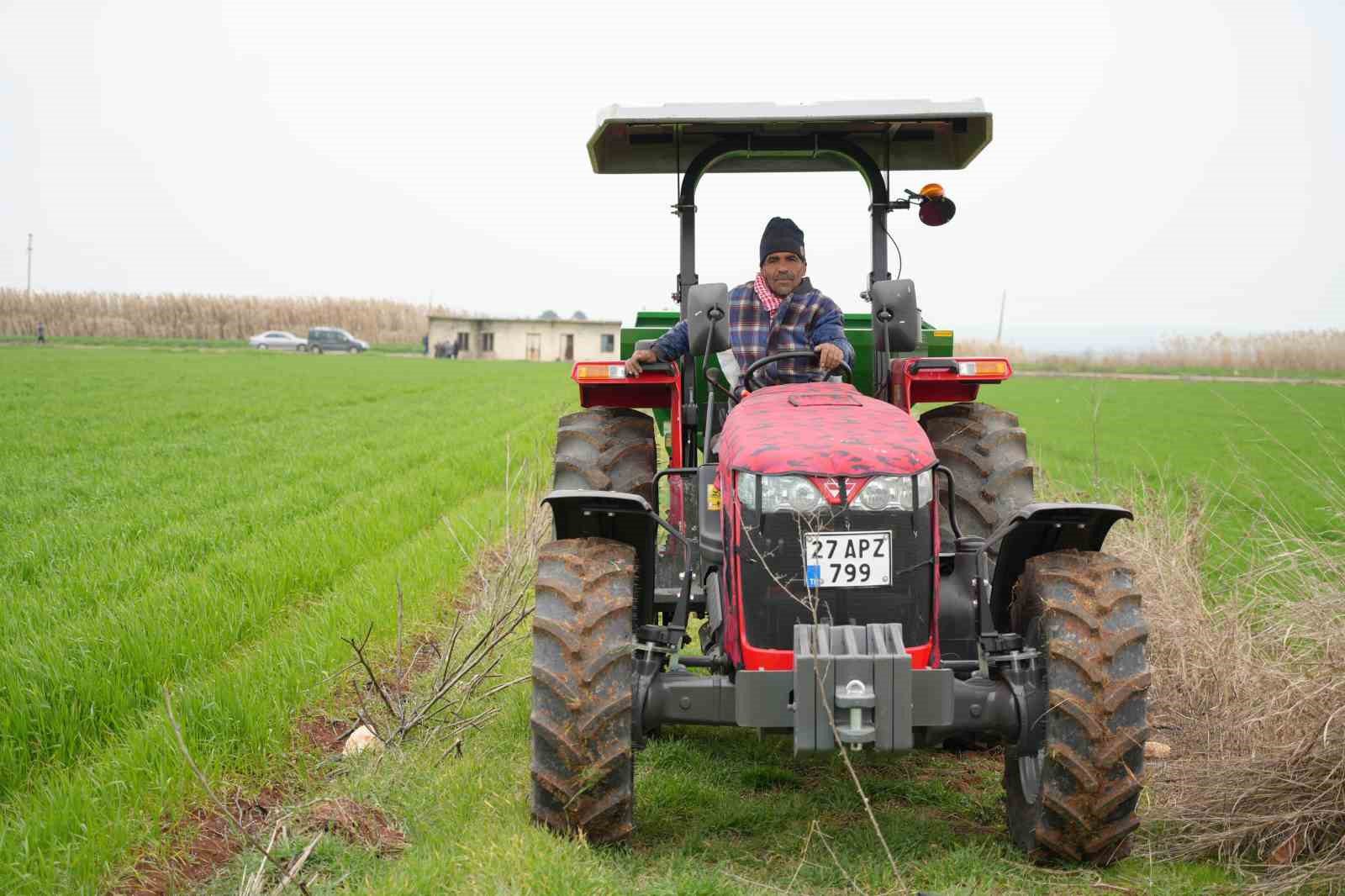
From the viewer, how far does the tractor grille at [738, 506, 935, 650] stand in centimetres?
383

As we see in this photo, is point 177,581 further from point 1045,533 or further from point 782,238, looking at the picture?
point 1045,533

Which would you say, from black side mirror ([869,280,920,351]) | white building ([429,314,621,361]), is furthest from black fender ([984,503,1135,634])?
white building ([429,314,621,361])

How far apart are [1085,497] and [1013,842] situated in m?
4.83

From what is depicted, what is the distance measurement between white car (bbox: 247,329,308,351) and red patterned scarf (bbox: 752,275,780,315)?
66.2m

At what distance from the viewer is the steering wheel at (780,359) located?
4589 mm

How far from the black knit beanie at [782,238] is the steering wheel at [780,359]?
A: 446mm

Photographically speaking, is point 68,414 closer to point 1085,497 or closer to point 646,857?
point 1085,497

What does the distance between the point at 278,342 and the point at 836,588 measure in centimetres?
6884

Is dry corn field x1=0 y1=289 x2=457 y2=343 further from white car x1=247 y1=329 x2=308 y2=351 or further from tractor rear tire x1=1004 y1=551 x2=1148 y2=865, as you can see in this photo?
tractor rear tire x1=1004 y1=551 x2=1148 y2=865

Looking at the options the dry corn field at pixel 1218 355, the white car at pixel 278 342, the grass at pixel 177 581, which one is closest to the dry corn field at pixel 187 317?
the white car at pixel 278 342

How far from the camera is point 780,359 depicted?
15.6 feet

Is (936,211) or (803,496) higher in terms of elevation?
(936,211)

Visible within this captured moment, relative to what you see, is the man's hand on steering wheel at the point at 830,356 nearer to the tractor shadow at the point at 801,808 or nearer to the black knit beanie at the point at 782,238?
the black knit beanie at the point at 782,238

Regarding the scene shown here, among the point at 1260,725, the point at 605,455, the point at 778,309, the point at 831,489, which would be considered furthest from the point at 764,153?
the point at 1260,725
